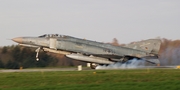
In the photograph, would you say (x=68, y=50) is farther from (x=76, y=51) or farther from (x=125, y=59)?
(x=125, y=59)

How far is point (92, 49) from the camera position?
3625cm

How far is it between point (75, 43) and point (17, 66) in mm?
11323

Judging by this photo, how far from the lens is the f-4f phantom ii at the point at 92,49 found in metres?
35.2

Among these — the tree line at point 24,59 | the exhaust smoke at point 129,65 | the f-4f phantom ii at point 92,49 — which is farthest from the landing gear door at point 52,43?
the tree line at point 24,59

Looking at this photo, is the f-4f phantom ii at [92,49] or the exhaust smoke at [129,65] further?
the exhaust smoke at [129,65]

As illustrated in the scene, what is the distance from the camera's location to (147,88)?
15.2 meters

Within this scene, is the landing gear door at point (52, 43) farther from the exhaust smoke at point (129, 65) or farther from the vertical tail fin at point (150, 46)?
the vertical tail fin at point (150, 46)

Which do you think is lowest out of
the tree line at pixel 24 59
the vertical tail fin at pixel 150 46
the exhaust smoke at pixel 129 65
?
the exhaust smoke at pixel 129 65

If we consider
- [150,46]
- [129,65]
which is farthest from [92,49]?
[150,46]

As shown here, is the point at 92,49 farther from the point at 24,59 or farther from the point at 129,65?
the point at 24,59

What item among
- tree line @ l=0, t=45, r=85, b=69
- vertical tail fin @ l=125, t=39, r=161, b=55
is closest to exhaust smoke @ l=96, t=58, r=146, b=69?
vertical tail fin @ l=125, t=39, r=161, b=55

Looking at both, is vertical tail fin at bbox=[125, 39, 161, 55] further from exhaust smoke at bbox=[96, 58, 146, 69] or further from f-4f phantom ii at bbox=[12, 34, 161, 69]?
exhaust smoke at bbox=[96, 58, 146, 69]

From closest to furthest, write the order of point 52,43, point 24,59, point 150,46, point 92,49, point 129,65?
point 52,43 → point 92,49 → point 129,65 → point 150,46 → point 24,59

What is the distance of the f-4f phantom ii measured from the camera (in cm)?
3516
